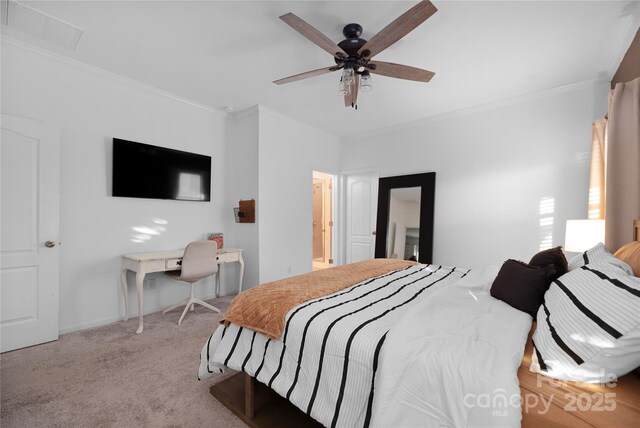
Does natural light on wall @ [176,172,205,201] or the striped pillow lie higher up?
natural light on wall @ [176,172,205,201]

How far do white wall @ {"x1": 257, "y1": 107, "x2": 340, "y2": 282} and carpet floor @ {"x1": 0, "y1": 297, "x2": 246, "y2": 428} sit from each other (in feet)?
5.22

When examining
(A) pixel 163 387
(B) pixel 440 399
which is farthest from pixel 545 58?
(A) pixel 163 387

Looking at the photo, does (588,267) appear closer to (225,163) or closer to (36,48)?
(225,163)

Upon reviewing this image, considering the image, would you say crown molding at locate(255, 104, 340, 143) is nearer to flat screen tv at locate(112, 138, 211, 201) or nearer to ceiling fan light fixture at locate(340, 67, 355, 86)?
flat screen tv at locate(112, 138, 211, 201)

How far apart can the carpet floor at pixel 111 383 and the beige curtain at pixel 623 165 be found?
304cm

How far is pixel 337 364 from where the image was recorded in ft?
3.96

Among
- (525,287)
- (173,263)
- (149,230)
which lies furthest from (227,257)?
(525,287)

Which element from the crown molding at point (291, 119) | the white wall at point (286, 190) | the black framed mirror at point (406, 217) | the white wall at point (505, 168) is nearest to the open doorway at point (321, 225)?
the crown molding at point (291, 119)

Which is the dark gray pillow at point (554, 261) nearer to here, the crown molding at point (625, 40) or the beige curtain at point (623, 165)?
the beige curtain at point (623, 165)

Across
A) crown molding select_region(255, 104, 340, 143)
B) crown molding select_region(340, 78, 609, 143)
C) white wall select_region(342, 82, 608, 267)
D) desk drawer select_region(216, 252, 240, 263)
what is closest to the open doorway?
crown molding select_region(255, 104, 340, 143)

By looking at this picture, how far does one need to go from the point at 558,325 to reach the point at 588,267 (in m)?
0.46

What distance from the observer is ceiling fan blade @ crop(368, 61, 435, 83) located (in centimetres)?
224

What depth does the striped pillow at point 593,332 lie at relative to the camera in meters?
0.85

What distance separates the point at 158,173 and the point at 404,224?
3.44 meters
